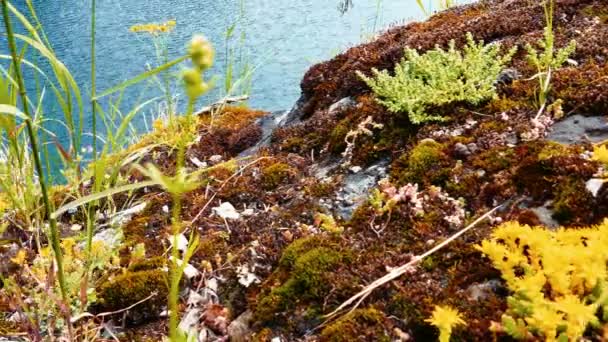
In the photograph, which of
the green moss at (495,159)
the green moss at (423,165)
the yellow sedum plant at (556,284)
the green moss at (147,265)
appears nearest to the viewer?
the yellow sedum plant at (556,284)

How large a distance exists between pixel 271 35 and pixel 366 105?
5816 mm

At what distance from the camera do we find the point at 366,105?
11.4ft

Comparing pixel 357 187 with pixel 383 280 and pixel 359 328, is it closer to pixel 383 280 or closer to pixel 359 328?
pixel 383 280

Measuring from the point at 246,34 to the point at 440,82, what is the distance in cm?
634

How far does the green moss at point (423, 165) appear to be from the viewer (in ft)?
8.86

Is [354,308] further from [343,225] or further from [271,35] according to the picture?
[271,35]

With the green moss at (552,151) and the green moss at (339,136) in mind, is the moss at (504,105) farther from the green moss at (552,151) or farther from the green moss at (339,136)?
the green moss at (339,136)

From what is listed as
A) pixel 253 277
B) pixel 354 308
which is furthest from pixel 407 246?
pixel 253 277

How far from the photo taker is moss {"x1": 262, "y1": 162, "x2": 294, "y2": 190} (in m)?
3.41

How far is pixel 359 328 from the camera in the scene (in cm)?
203

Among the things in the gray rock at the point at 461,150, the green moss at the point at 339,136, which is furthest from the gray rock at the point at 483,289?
the green moss at the point at 339,136

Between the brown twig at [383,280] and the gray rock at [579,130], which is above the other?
the gray rock at [579,130]

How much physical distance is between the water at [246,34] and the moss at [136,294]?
4.12 meters

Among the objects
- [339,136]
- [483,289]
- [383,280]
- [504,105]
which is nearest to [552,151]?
[504,105]
